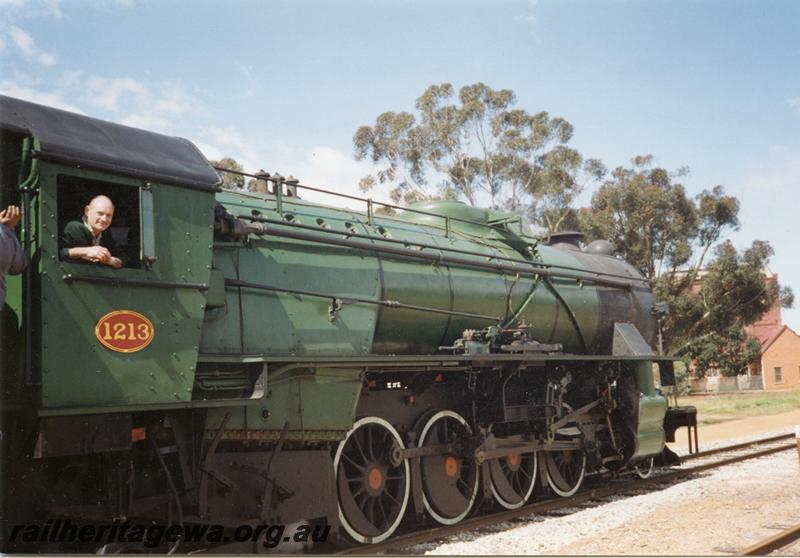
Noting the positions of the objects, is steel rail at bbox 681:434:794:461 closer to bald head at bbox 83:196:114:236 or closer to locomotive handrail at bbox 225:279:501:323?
locomotive handrail at bbox 225:279:501:323

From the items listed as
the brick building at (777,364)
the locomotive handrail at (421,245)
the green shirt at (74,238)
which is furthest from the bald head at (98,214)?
the brick building at (777,364)

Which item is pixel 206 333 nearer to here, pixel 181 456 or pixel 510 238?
pixel 181 456

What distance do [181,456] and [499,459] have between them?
18.9 ft

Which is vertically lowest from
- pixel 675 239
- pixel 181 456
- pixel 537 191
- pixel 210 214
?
pixel 181 456

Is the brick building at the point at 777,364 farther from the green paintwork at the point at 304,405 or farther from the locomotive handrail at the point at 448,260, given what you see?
the green paintwork at the point at 304,405

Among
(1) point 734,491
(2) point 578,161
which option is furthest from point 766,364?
(1) point 734,491

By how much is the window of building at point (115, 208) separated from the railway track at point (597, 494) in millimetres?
3998

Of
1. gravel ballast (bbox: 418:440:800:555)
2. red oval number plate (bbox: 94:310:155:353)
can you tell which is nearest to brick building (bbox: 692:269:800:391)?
gravel ballast (bbox: 418:440:800:555)

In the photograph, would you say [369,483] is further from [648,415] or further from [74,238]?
[648,415]

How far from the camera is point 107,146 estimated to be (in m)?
6.21

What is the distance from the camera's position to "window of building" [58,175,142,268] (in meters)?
6.07

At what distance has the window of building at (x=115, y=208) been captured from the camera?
607 centimetres

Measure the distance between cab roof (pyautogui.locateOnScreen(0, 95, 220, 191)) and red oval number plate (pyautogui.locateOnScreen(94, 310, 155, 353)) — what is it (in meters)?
1.18

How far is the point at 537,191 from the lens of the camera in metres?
41.1
